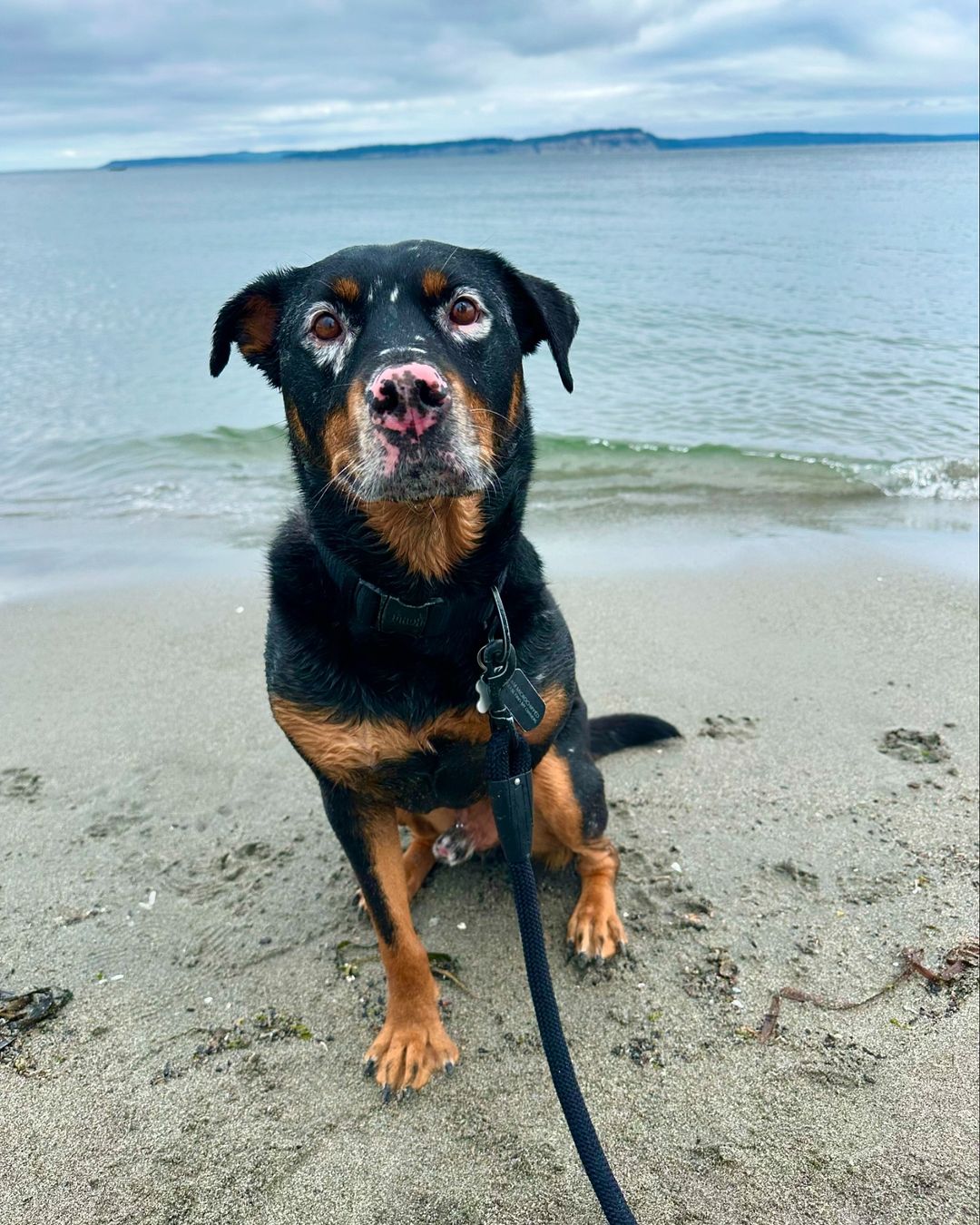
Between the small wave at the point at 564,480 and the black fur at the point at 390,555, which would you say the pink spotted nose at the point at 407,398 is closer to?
the black fur at the point at 390,555

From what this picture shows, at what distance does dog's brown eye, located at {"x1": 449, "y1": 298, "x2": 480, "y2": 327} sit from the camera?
2557 mm

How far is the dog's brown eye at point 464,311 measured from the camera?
2.56 meters

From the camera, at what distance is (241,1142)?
2.34 metres

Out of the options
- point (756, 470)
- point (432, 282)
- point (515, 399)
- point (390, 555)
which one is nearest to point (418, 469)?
point (390, 555)

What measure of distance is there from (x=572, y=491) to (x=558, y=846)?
5217mm

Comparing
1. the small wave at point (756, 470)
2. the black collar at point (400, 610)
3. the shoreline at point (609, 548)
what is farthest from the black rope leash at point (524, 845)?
the small wave at point (756, 470)

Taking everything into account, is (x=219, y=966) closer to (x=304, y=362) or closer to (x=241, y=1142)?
(x=241, y=1142)

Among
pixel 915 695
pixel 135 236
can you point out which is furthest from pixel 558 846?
pixel 135 236

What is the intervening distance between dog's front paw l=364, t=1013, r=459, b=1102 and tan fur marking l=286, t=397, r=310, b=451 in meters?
1.70

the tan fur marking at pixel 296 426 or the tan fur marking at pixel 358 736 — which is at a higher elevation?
the tan fur marking at pixel 296 426

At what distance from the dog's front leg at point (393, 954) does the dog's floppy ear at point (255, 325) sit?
1323 millimetres

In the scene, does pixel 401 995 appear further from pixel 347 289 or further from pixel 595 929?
pixel 347 289

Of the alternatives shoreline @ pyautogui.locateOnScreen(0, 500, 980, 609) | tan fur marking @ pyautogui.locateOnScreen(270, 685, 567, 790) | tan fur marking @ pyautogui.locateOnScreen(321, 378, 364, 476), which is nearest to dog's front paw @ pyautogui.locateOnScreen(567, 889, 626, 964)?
tan fur marking @ pyautogui.locateOnScreen(270, 685, 567, 790)

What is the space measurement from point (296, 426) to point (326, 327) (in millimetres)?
293
